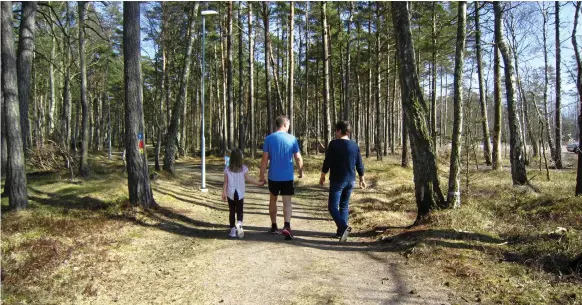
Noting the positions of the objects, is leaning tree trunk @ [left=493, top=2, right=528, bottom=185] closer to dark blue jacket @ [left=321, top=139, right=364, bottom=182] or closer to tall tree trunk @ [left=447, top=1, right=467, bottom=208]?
tall tree trunk @ [left=447, top=1, right=467, bottom=208]

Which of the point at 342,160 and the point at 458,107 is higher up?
the point at 458,107

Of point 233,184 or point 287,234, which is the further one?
point 233,184

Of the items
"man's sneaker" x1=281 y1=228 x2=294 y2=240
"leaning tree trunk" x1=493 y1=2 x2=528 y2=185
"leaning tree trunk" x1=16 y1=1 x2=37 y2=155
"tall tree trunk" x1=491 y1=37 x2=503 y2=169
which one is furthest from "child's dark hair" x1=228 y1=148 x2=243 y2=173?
"tall tree trunk" x1=491 y1=37 x2=503 y2=169

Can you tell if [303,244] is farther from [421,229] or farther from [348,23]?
[348,23]

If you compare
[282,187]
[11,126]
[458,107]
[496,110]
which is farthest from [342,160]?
[496,110]

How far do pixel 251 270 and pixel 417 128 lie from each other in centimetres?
408

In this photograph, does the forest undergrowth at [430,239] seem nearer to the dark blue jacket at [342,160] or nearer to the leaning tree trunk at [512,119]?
the dark blue jacket at [342,160]

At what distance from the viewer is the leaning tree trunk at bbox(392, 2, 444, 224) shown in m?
6.79

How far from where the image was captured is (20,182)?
7082 mm

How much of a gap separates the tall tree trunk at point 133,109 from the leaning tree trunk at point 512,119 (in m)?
10.5

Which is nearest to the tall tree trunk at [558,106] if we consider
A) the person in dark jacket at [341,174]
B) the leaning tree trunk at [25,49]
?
the person in dark jacket at [341,174]

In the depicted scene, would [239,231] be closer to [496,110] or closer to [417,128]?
[417,128]

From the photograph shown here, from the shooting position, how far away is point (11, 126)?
22.6ft

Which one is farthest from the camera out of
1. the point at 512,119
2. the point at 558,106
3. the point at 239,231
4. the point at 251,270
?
the point at 558,106
